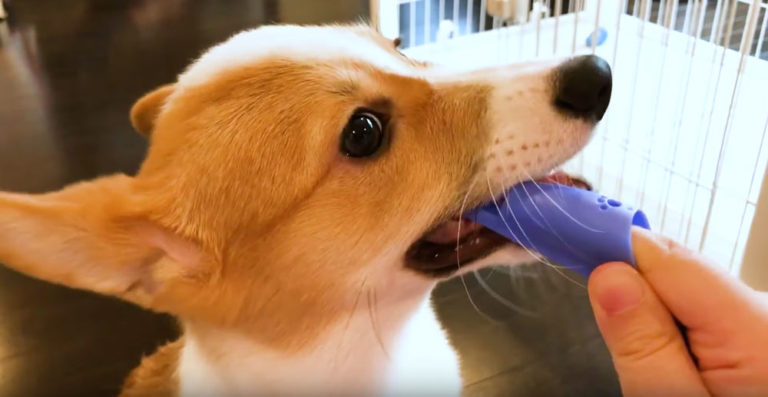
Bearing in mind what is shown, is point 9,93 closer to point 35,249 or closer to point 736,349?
point 35,249

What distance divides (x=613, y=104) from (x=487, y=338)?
2.61 ft

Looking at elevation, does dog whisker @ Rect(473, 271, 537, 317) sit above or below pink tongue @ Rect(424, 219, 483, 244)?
below

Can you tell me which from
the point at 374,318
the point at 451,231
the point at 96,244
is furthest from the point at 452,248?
the point at 96,244

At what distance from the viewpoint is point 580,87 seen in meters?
0.95

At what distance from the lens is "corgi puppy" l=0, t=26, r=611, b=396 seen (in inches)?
36.9

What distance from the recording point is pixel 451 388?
1.25m

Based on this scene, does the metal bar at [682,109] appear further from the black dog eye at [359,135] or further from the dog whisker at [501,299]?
the black dog eye at [359,135]

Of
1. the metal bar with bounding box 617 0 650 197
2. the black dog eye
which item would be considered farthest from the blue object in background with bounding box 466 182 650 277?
the metal bar with bounding box 617 0 650 197

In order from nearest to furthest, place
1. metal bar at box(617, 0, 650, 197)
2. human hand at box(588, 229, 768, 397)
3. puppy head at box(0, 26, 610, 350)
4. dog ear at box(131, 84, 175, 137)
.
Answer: human hand at box(588, 229, 768, 397) → puppy head at box(0, 26, 610, 350) → dog ear at box(131, 84, 175, 137) → metal bar at box(617, 0, 650, 197)

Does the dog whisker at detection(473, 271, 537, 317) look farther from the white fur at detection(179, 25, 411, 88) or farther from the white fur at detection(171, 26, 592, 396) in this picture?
the white fur at detection(179, 25, 411, 88)

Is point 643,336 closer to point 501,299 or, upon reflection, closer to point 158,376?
point 158,376

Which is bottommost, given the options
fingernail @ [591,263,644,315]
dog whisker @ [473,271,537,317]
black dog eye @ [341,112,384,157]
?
dog whisker @ [473,271,537,317]

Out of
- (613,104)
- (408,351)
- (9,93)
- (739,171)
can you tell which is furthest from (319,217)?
(9,93)

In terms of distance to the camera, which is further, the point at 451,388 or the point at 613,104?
the point at 613,104
